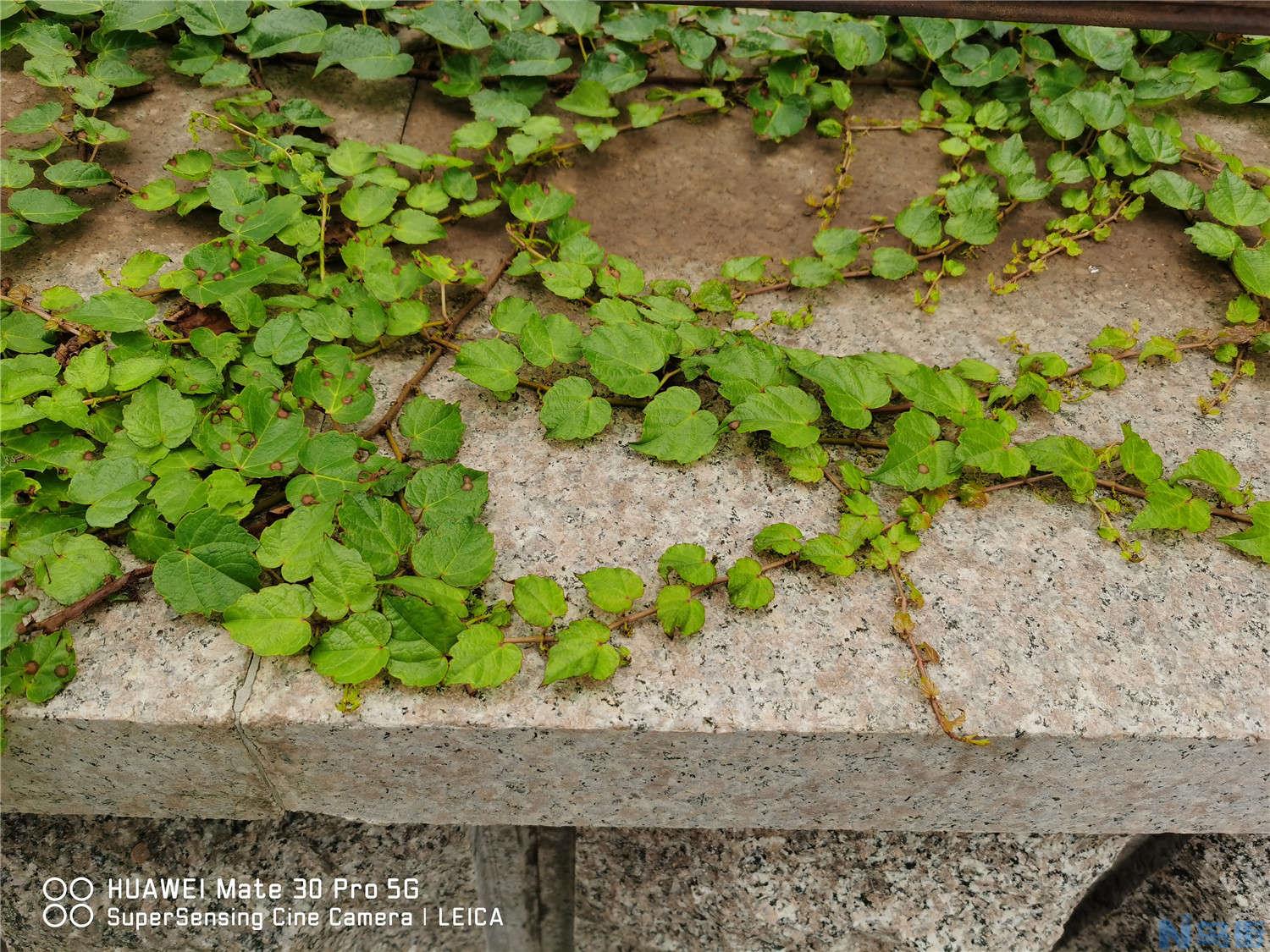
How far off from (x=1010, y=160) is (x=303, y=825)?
6.20ft

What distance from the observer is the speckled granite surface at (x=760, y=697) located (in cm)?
111

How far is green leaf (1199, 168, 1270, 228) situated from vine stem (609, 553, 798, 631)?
3.76ft

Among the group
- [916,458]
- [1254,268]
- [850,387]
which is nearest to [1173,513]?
[916,458]

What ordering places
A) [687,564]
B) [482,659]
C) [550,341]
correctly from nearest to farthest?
[482,659], [687,564], [550,341]

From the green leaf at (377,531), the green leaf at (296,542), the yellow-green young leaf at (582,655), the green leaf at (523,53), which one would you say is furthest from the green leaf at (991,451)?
the green leaf at (523,53)

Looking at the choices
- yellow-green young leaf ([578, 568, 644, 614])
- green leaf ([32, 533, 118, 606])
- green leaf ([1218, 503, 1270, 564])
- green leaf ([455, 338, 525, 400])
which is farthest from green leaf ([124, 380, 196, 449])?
green leaf ([1218, 503, 1270, 564])

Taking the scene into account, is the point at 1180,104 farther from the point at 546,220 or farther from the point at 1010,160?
the point at 546,220

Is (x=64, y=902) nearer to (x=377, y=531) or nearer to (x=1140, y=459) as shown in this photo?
(x=377, y=531)

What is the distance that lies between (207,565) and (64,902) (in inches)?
32.4

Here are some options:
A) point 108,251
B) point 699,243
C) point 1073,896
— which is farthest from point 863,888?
point 108,251

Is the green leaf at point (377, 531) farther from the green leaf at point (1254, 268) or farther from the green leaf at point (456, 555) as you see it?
the green leaf at point (1254, 268)

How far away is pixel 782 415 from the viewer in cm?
136

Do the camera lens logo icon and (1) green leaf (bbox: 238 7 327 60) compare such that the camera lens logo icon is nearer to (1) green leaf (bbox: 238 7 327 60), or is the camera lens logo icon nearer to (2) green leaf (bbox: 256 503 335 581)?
(2) green leaf (bbox: 256 503 335 581)

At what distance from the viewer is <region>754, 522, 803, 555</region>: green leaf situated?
1.24 meters
